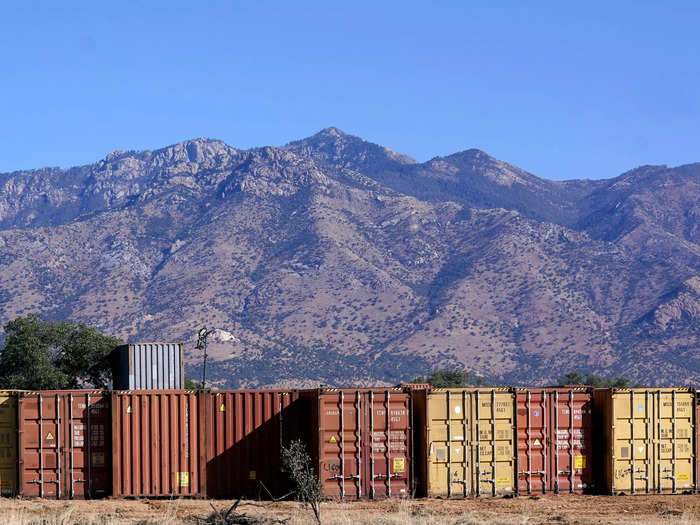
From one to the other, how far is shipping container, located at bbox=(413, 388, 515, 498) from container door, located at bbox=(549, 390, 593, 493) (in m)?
1.34

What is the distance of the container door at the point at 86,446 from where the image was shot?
3316 centimetres

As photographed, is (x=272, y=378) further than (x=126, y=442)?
Yes

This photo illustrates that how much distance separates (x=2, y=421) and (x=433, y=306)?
159525 mm

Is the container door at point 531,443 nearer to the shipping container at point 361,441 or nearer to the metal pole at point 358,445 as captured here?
the shipping container at point 361,441

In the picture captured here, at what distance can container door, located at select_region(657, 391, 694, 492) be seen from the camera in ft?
114

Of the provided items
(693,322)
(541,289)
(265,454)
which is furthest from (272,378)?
(265,454)

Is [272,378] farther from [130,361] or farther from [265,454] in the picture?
[265,454]

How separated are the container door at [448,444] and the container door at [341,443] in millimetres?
2088

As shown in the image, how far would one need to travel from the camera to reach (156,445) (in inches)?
1310

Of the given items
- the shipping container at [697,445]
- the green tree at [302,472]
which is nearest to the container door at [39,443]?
the green tree at [302,472]

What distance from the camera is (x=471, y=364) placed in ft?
550

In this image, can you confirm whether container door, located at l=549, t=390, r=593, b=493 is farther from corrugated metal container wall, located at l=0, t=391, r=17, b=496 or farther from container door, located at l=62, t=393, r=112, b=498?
corrugated metal container wall, located at l=0, t=391, r=17, b=496

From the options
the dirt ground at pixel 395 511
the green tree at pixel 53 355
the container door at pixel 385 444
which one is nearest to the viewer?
the dirt ground at pixel 395 511

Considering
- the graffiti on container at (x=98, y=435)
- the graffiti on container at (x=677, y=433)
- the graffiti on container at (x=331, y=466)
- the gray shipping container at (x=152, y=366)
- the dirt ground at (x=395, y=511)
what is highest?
the gray shipping container at (x=152, y=366)
